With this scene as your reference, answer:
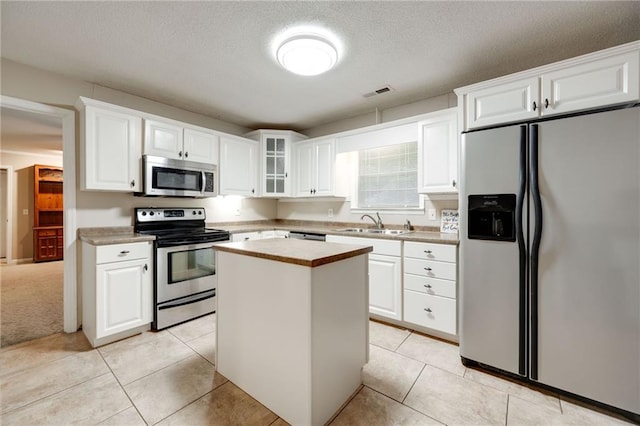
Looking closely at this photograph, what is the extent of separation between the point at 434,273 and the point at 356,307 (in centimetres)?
109

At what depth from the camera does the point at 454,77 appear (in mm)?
2666

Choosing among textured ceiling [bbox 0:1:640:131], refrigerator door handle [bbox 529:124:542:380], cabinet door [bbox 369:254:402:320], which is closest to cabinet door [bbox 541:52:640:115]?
refrigerator door handle [bbox 529:124:542:380]

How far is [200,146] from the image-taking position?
134 inches

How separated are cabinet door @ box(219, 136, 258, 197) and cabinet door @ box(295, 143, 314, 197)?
0.62m

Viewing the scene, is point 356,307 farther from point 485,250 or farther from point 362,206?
point 362,206

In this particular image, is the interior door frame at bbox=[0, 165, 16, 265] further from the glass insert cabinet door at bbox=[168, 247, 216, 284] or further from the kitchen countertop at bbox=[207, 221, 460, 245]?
the glass insert cabinet door at bbox=[168, 247, 216, 284]

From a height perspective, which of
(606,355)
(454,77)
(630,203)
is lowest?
(606,355)

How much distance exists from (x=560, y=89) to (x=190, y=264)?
3502 millimetres

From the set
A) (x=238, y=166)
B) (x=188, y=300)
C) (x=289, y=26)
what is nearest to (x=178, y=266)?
(x=188, y=300)

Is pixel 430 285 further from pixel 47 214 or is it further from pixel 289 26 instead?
pixel 47 214

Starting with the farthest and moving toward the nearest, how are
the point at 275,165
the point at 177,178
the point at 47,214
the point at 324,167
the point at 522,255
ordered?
the point at 47,214 → the point at 275,165 → the point at 324,167 → the point at 177,178 → the point at 522,255

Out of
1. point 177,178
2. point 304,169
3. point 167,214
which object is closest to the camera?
point 177,178

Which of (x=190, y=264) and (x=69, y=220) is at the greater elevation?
(x=69, y=220)

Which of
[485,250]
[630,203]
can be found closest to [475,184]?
[485,250]
